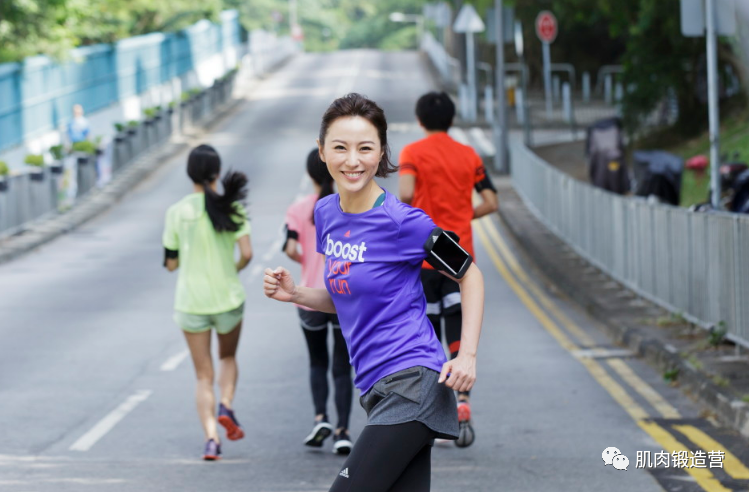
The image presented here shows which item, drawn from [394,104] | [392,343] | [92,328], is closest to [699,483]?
[392,343]

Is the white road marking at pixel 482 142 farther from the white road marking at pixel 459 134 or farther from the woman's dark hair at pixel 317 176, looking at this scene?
the woman's dark hair at pixel 317 176

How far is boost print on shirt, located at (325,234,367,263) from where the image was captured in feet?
14.4

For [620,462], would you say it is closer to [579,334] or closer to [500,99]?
[579,334]

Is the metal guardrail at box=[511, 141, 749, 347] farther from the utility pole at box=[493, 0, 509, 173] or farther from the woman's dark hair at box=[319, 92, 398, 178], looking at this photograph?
the utility pole at box=[493, 0, 509, 173]

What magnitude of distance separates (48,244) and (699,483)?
16.6 meters

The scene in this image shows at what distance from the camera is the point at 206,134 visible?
136ft

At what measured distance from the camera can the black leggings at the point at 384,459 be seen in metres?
4.14

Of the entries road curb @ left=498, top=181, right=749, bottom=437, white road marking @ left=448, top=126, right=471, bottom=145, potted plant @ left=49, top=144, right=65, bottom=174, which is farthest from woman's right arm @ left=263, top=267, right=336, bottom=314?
white road marking @ left=448, top=126, right=471, bottom=145

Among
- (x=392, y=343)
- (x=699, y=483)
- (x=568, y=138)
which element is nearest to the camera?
(x=392, y=343)

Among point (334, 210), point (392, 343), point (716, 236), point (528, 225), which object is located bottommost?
point (528, 225)

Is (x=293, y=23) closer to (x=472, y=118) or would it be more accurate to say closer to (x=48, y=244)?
(x=472, y=118)

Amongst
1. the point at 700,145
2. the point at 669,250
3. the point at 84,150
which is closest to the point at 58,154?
the point at 84,150

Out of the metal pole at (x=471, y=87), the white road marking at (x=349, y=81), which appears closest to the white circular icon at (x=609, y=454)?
the metal pole at (x=471, y=87)

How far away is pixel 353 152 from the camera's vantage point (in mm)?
4336
